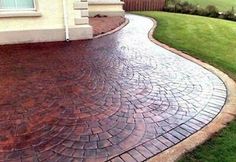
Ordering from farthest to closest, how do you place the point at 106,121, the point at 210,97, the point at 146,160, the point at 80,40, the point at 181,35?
1. the point at 181,35
2. the point at 80,40
3. the point at 210,97
4. the point at 106,121
5. the point at 146,160

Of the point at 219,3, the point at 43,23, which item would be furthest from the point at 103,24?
the point at 219,3

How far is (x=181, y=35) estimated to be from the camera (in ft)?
31.6

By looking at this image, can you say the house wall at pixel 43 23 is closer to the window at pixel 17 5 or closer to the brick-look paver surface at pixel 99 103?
the window at pixel 17 5

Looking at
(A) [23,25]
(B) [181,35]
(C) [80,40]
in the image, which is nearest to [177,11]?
(B) [181,35]

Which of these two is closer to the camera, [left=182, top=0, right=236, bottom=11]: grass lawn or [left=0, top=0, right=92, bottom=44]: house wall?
[left=0, top=0, right=92, bottom=44]: house wall

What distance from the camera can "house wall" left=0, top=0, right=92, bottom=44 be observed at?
8062mm

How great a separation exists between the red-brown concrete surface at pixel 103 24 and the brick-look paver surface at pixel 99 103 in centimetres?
272

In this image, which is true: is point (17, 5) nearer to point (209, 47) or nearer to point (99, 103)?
point (99, 103)

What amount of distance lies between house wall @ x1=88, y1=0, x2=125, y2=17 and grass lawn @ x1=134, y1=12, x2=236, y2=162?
2161 millimetres

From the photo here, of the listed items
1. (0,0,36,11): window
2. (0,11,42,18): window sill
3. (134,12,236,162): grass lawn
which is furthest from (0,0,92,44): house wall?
(134,12,236,162): grass lawn

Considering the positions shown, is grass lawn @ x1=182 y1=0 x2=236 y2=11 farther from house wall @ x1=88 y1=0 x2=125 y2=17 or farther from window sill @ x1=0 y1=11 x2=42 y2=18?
window sill @ x1=0 y1=11 x2=42 y2=18

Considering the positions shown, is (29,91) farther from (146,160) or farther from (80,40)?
(80,40)

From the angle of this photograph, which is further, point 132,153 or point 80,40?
point 80,40

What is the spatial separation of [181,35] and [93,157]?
7.28 metres
